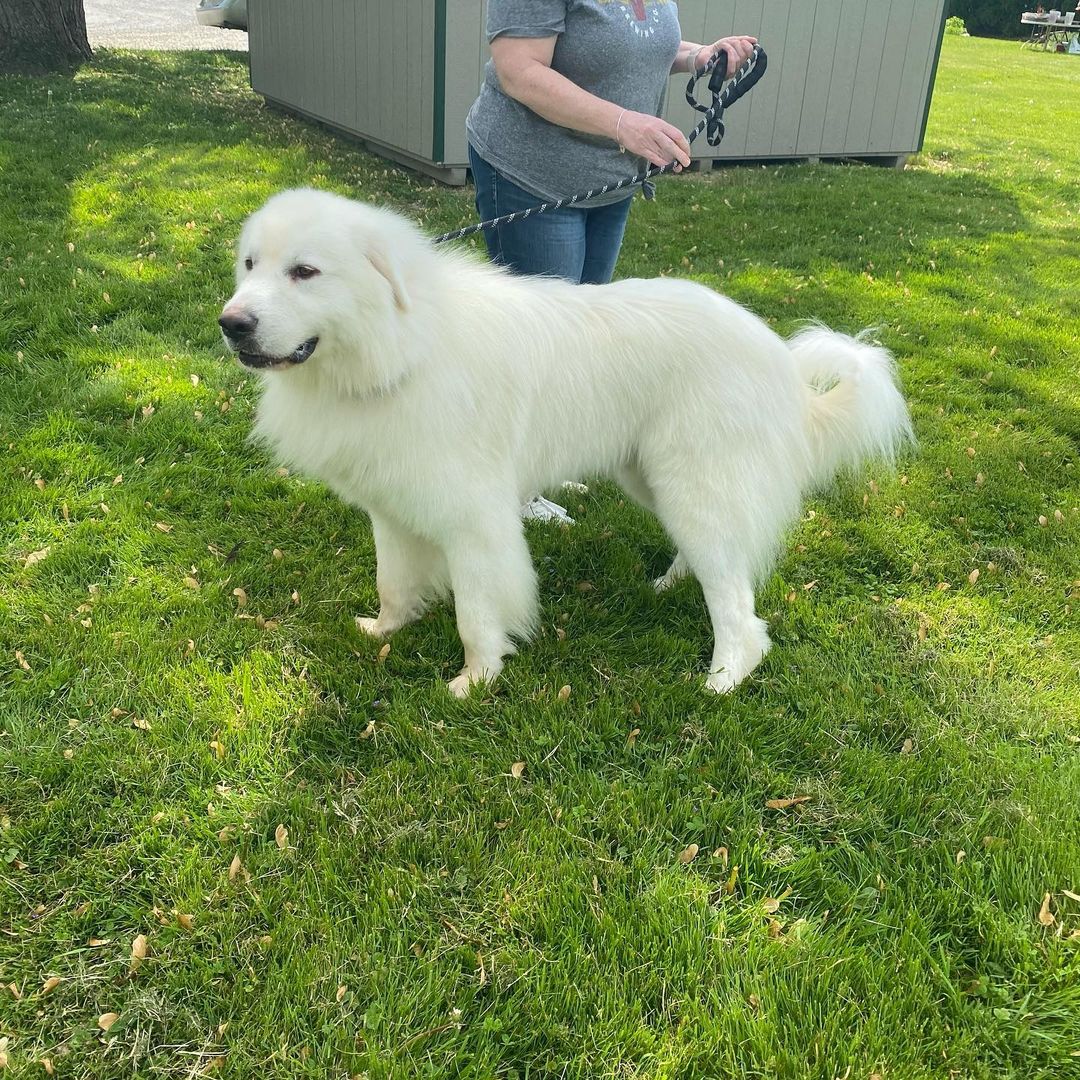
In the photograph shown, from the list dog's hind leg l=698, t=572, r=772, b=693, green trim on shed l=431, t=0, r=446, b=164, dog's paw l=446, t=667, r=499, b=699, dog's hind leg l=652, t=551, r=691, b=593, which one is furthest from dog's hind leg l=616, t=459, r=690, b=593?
green trim on shed l=431, t=0, r=446, b=164

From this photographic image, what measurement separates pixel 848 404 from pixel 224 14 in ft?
71.7

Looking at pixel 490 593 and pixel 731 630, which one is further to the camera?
pixel 731 630

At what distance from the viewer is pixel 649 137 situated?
8.50ft

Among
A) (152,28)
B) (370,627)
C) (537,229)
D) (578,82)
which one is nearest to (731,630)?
(370,627)

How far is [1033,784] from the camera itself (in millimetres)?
2492

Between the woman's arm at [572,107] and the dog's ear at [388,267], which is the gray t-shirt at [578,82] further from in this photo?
the dog's ear at [388,267]

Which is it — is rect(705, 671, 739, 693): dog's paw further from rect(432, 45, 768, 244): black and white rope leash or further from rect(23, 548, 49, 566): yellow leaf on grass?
rect(23, 548, 49, 566): yellow leaf on grass

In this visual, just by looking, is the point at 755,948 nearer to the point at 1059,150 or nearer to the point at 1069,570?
the point at 1069,570

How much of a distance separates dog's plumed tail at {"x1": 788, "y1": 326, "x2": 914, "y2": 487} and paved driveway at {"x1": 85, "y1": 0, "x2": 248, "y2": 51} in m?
17.6

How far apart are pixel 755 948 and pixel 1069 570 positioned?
7.87 feet

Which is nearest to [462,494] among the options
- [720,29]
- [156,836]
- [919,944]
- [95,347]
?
[156,836]

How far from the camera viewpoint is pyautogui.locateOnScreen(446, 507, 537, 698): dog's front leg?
105 inches

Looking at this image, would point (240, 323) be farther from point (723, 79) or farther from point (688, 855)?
point (723, 79)

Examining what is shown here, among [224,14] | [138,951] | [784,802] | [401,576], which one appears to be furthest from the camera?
[224,14]
